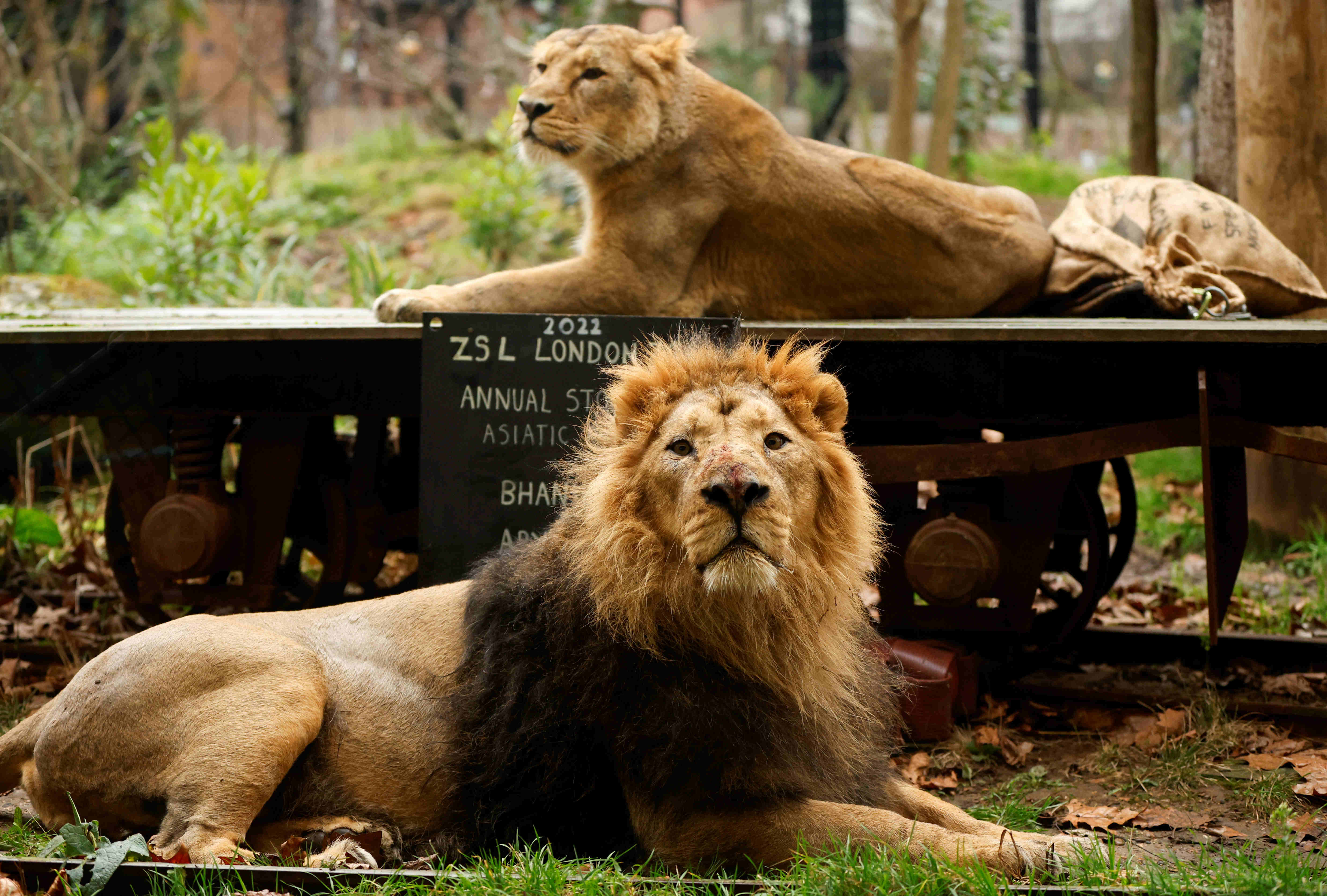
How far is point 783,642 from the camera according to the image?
306 cm

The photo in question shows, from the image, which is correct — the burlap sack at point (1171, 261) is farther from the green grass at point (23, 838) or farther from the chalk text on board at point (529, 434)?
the green grass at point (23, 838)

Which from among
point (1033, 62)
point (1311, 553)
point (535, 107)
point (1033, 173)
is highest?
point (1033, 62)

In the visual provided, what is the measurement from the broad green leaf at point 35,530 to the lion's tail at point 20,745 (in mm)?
3245

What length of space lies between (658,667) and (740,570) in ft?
1.41

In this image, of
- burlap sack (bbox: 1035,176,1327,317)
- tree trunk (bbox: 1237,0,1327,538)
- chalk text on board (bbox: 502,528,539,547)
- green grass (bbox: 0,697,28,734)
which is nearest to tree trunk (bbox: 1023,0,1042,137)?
tree trunk (bbox: 1237,0,1327,538)

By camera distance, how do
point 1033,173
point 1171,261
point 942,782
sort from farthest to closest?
point 1033,173 < point 1171,261 < point 942,782

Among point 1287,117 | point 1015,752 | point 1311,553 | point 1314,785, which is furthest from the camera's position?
point 1311,553

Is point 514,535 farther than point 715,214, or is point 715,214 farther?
point 715,214

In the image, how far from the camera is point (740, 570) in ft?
9.18

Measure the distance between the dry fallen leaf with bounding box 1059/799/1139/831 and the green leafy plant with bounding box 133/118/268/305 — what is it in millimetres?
7032

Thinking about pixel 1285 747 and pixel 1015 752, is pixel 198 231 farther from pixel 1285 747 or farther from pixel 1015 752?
pixel 1285 747

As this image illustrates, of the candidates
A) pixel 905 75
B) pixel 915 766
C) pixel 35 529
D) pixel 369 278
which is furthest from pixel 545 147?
pixel 369 278

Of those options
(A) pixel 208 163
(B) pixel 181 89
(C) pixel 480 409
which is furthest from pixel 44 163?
(C) pixel 480 409

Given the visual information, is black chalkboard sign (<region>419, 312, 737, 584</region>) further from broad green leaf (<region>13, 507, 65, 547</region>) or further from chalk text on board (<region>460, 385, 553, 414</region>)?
broad green leaf (<region>13, 507, 65, 547</region>)
